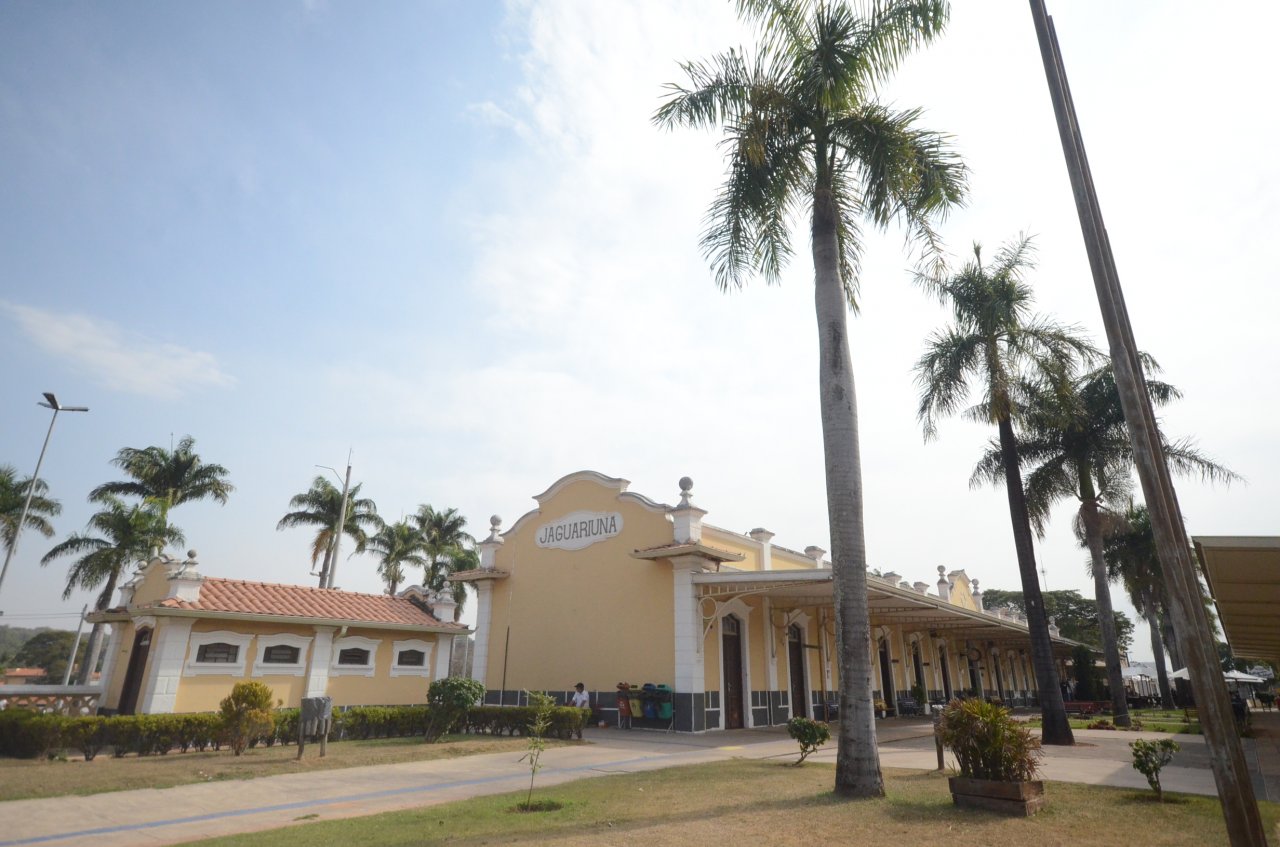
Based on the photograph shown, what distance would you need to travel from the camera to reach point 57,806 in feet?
28.4

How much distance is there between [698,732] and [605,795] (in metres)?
9.47

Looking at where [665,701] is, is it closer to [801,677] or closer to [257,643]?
[801,677]

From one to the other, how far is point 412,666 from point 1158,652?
4123cm

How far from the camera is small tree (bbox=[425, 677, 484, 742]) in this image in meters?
16.0

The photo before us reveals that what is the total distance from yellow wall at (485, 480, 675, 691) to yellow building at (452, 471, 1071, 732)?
4cm

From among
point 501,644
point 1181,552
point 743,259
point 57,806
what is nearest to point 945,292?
point 743,259

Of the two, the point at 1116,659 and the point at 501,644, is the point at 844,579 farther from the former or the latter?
the point at 1116,659

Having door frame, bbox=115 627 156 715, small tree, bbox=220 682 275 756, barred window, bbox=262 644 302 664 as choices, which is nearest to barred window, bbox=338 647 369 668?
barred window, bbox=262 644 302 664

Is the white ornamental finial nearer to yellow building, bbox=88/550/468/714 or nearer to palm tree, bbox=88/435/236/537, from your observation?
yellow building, bbox=88/550/468/714

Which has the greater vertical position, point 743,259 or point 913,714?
point 743,259

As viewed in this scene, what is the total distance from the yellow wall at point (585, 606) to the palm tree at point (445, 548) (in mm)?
17020

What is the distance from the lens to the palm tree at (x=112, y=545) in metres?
27.7


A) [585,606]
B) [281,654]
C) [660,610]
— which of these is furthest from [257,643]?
[660,610]

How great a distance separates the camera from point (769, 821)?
7.46 meters
